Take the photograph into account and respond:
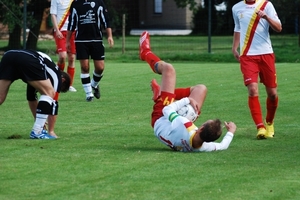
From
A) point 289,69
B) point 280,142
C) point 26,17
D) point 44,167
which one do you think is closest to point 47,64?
point 44,167

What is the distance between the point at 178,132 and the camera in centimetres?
952

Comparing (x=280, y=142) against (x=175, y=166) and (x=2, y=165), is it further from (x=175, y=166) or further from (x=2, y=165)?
(x=2, y=165)

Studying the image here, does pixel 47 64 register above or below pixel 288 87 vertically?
above

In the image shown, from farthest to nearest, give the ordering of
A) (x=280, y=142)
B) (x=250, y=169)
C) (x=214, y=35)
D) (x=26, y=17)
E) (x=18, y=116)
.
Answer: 1. (x=214, y=35)
2. (x=26, y=17)
3. (x=18, y=116)
4. (x=280, y=142)
5. (x=250, y=169)

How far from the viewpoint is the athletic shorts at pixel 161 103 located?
995cm

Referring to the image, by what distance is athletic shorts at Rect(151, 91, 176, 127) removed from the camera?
9.95 meters

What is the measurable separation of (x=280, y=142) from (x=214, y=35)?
2586 centimetres

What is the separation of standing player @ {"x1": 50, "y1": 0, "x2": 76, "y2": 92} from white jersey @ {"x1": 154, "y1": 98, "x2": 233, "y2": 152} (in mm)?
7337

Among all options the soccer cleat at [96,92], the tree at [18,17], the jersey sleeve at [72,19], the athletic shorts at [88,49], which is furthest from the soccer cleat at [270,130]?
the tree at [18,17]

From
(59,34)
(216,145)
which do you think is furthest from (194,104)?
(59,34)

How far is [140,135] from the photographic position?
37.2 feet

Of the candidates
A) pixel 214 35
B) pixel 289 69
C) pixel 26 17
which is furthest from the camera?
pixel 214 35

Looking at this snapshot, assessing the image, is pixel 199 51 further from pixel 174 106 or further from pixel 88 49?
pixel 174 106

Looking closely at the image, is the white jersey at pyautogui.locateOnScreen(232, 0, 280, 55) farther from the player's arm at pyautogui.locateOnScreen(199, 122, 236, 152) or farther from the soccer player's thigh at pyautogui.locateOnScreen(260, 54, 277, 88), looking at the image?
the player's arm at pyautogui.locateOnScreen(199, 122, 236, 152)
